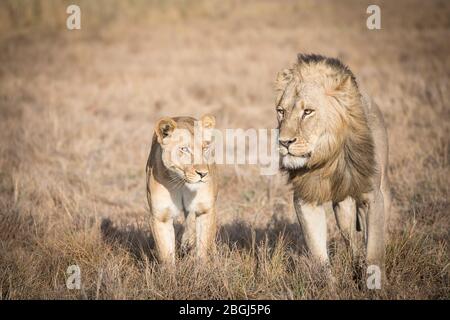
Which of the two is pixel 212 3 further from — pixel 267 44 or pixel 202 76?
pixel 202 76

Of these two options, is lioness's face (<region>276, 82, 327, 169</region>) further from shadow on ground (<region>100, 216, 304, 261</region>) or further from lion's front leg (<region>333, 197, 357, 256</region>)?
shadow on ground (<region>100, 216, 304, 261</region>)

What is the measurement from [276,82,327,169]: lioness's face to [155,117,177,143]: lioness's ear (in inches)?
34.7

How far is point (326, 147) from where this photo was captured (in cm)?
447

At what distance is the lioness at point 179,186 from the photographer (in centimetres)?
486

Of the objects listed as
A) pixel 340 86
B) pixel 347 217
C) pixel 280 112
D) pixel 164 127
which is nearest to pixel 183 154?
pixel 164 127

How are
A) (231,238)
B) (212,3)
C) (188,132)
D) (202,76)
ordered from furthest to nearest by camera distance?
1. (212,3)
2. (202,76)
3. (231,238)
4. (188,132)

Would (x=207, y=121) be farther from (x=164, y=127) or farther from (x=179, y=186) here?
(x=179, y=186)

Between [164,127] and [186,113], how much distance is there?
6.83 metres

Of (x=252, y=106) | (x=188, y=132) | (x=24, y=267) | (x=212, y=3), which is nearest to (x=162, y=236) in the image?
(x=188, y=132)

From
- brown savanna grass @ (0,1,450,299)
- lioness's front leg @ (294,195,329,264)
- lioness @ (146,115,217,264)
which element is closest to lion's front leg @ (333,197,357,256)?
brown savanna grass @ (0,1,450,299)

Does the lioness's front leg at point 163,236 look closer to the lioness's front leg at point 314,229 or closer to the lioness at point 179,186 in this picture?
the lioness at point 179,186

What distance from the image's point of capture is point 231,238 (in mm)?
6066

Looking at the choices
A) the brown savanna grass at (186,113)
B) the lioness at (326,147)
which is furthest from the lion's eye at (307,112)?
the brown savanna grass at (186,113)

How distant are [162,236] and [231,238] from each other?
1.19 meters
